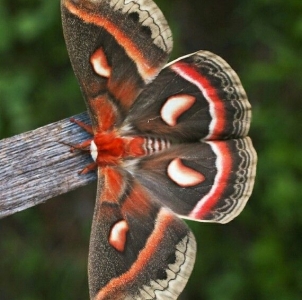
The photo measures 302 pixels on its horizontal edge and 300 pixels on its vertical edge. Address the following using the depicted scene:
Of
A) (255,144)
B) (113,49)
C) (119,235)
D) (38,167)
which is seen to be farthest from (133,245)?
(255,144)

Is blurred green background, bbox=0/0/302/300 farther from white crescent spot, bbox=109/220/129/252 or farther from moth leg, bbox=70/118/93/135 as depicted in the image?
moth leg, bbox=70/118/93/135

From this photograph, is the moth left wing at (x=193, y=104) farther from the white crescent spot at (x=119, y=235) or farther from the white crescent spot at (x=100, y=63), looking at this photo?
the white crescent spot at (x=119, y=235)

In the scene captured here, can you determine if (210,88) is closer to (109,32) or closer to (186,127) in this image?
(186,127)

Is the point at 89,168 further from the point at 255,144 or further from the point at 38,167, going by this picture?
the point at 255,144

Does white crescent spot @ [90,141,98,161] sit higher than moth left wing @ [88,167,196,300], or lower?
higher

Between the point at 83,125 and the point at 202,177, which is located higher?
the point at 83,125

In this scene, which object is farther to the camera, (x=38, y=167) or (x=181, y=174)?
(x=181, y=174)

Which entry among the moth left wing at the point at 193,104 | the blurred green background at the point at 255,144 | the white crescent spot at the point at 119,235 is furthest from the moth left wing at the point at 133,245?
the blurred green background at the point at 255,144

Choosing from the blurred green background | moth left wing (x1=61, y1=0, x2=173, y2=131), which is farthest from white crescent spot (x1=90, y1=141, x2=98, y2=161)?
the blurred green background
